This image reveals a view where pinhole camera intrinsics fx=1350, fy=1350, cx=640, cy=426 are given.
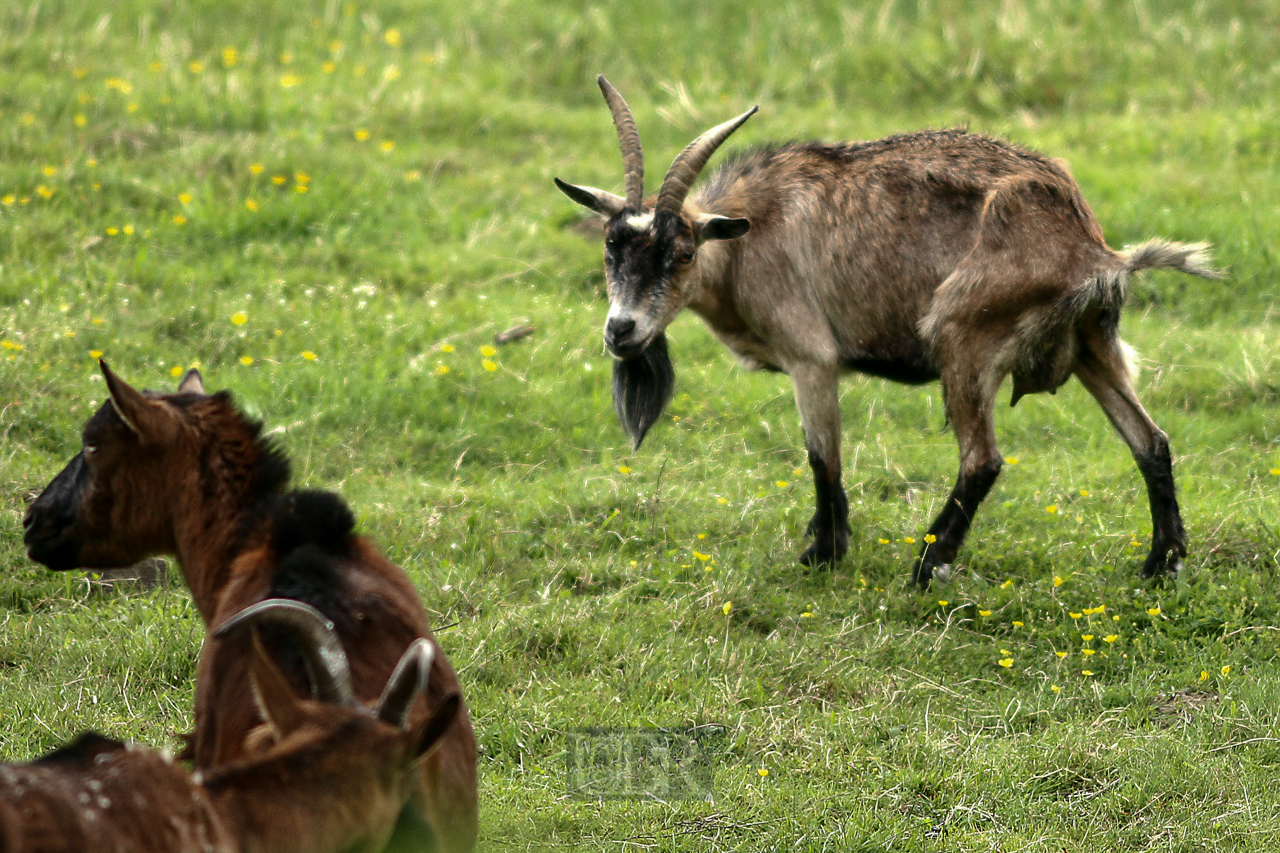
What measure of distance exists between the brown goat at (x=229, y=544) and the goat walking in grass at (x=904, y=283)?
99.4 inches

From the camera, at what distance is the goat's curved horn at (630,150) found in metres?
6.02

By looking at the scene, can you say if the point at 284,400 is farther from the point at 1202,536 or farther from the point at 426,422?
the point at 1202,536

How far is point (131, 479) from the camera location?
3627mm

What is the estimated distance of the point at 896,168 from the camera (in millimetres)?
6195

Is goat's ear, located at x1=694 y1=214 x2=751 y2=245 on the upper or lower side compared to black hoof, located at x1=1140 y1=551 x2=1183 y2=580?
upper

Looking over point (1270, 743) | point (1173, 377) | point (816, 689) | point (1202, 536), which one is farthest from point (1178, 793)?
point (1173, 377)

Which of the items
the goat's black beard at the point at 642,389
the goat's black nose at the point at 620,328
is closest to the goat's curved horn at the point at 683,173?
the goat's black nose at the point at 620,328


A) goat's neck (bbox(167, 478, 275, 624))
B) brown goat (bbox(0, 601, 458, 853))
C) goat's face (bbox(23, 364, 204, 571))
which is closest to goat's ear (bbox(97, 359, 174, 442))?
goat's face (bbox(23, 364, 204, 571))

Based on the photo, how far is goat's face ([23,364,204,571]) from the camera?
358cm

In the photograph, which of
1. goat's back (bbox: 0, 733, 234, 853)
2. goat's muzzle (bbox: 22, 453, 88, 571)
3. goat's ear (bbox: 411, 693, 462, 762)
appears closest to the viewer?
goat's back (bbox: 0, 733, 234, 853)

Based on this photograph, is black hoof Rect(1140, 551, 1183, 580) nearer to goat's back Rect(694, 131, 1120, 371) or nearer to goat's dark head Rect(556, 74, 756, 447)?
goat's back Rect(694, 131, 1120, 371)

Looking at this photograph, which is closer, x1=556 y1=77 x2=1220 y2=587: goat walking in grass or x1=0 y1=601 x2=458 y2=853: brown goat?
x1=0 y1=601 x2=458 y2=853: brown goat

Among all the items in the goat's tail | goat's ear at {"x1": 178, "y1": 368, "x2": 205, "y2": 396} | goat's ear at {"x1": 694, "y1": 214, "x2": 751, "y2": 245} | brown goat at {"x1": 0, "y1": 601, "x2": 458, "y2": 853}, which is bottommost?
brown goat at {"x1": 0, "y1": 601, "x2": 458, "y2": 853}

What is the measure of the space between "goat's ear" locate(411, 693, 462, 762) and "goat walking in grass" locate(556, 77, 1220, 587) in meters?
3.52
